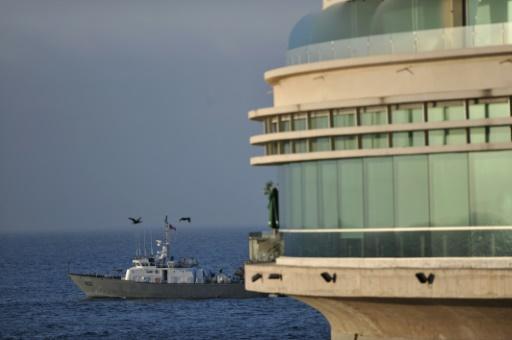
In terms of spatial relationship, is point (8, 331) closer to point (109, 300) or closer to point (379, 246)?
point (109, 300)

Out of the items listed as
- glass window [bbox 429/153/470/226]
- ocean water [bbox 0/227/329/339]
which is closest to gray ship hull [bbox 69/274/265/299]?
ocean water [bbox 0/227/329/339]

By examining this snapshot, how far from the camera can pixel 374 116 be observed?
3816 centimetres

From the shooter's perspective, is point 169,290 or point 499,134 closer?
point 499,134

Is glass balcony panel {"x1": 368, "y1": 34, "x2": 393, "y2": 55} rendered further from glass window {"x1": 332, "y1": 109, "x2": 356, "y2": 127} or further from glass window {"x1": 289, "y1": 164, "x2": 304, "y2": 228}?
glass window {"x1": 289, "y1": 164, "x2": 304, "y2": 228}

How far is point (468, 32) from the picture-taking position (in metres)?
37.6

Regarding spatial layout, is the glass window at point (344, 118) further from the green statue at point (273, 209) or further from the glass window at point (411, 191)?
the green statue at point (273, 209)

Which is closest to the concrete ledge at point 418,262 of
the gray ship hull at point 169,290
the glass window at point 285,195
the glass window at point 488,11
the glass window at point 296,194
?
the glass window at point 296,194

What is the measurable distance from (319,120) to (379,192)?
7.76ft

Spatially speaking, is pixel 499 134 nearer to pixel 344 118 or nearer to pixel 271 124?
pixel 344 118

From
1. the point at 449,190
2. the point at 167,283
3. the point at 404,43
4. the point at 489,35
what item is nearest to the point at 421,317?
the point at 449,190

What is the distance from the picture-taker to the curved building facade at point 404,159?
121 ft

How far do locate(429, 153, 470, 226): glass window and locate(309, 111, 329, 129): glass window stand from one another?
9.21 ft

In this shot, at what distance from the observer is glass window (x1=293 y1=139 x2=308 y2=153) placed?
130 ft

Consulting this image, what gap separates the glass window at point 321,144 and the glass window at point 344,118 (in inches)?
16.9
